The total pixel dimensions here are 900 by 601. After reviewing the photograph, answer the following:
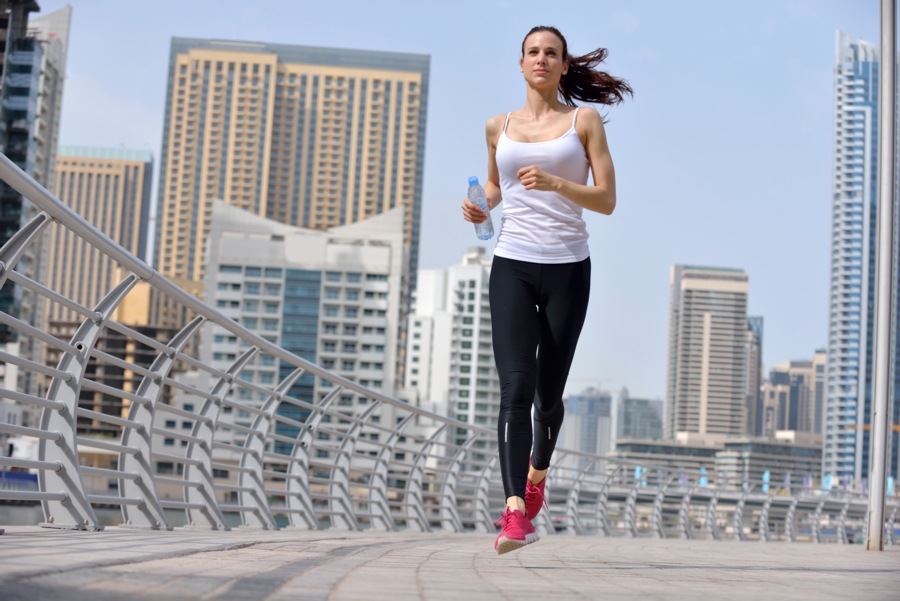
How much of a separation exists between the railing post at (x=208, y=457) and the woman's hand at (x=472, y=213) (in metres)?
1.54

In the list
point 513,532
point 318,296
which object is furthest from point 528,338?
point 318,296

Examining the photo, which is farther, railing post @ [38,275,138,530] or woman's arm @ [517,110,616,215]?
woman's arm @ [517,110,616,215]

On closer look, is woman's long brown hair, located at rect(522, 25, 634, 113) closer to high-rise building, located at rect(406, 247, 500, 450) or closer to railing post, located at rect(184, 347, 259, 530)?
railing post, located at rect(184, 347, 259, 530)

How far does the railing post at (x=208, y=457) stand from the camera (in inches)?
205

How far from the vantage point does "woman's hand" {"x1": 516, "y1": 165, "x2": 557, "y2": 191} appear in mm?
3811

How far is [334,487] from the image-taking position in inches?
290

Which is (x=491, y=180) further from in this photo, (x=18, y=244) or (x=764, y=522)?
(x=764, y=522)

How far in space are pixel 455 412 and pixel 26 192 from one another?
452ft

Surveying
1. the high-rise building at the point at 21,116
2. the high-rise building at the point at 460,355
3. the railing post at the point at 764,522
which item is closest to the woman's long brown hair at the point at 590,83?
the railing post at the point at 764,522

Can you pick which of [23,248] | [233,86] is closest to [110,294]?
[23,248]

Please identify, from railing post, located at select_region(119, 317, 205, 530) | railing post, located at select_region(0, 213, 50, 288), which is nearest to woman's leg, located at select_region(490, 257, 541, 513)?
railing post, located at select_region(119, 317, 205, 530)

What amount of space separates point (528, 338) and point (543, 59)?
1.11m

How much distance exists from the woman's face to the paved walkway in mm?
1859

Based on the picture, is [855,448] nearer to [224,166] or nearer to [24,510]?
[224,166]
